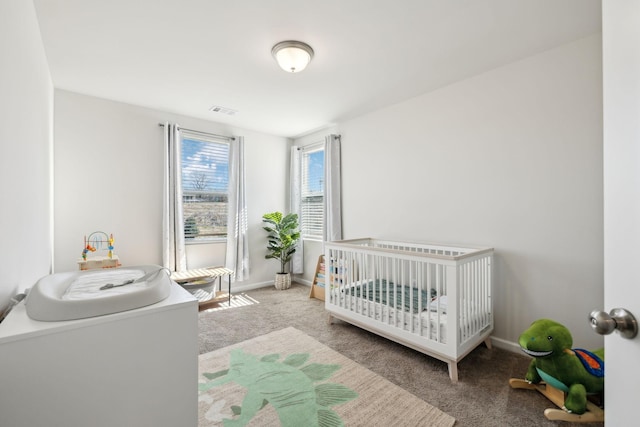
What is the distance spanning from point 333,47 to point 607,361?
222cm

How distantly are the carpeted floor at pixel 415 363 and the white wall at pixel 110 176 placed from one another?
47.7 inches

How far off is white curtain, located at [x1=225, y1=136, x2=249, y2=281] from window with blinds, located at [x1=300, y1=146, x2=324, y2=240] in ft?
3.23

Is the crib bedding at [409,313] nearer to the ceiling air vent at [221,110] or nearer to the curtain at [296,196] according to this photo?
the curtain at [296,196]

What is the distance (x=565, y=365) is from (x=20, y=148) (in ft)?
10.1

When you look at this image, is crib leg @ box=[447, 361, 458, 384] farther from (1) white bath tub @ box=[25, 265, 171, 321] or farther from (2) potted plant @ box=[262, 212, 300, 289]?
(2) potted plant @ box=[262, 212, 300, 289]

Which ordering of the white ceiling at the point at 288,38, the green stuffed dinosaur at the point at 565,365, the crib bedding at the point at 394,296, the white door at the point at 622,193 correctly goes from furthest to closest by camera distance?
the crib bedding at the point at 394,296
the white ceiling at the point at 288,38
the green stuffed dinosaur at the point at 565,365
the white door at the point at 622,193

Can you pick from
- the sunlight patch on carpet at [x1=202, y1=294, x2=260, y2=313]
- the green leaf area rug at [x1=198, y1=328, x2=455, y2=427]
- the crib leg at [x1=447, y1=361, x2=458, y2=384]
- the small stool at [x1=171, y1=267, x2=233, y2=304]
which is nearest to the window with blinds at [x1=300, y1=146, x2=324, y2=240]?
the sunlight patch on carpet at [x1=202, y1=294, x2=260, y2=313]

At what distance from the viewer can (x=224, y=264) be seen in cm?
398

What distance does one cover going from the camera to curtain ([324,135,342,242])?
379 cm

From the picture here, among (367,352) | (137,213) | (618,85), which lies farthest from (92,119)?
(618,85)

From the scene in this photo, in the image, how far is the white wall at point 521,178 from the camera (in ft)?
6.61

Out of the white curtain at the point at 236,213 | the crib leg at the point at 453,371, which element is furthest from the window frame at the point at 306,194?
the crib leg at the point at 453,371

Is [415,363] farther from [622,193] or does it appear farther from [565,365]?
[622,193]

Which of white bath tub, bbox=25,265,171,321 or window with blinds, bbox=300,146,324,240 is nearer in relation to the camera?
white bath tub, bbox=25,265,171,321
